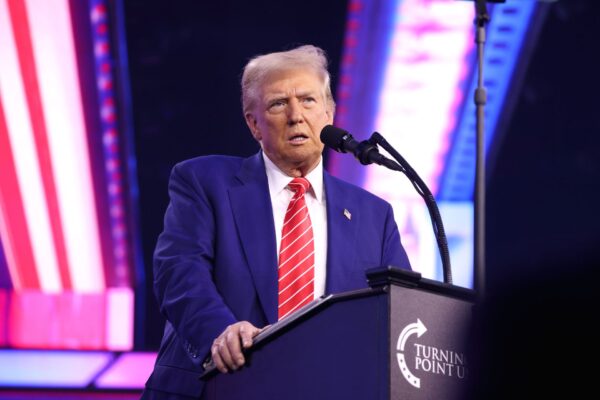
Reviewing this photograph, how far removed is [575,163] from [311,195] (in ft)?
7.40

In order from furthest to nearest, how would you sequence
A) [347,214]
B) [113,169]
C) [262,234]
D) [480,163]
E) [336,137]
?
[113,169] < [480,163] < [347,214] < [262,234] < [336,137]

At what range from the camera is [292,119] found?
2432mm

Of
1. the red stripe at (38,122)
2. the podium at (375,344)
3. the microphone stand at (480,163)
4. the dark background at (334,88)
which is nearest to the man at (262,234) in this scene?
the podium at (375,344)

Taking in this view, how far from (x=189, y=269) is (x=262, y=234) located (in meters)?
0.23

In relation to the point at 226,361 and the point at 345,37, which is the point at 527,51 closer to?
the point at 345,37

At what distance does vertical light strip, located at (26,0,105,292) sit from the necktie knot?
6.35 ft

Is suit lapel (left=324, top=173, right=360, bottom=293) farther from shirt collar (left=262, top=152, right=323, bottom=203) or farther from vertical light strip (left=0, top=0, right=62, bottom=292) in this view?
vertical light strip (left=0, top=0, right=62, bottom=292)

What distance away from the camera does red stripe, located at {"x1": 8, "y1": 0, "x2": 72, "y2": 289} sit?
12.9 feet

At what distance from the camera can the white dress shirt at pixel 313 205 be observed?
2.18 meters

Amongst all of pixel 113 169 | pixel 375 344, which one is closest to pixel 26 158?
pixel 113 169

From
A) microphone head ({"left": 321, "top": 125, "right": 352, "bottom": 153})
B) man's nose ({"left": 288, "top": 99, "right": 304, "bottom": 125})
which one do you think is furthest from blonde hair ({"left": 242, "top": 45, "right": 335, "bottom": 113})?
microphone head ({"left": 321, "top": 125, "right": 352, "bottom": 153})

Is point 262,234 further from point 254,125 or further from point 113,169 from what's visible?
point 113,169

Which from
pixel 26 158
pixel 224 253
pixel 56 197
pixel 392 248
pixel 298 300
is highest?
pixel 26 158

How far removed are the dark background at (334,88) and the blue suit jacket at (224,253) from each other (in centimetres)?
177
